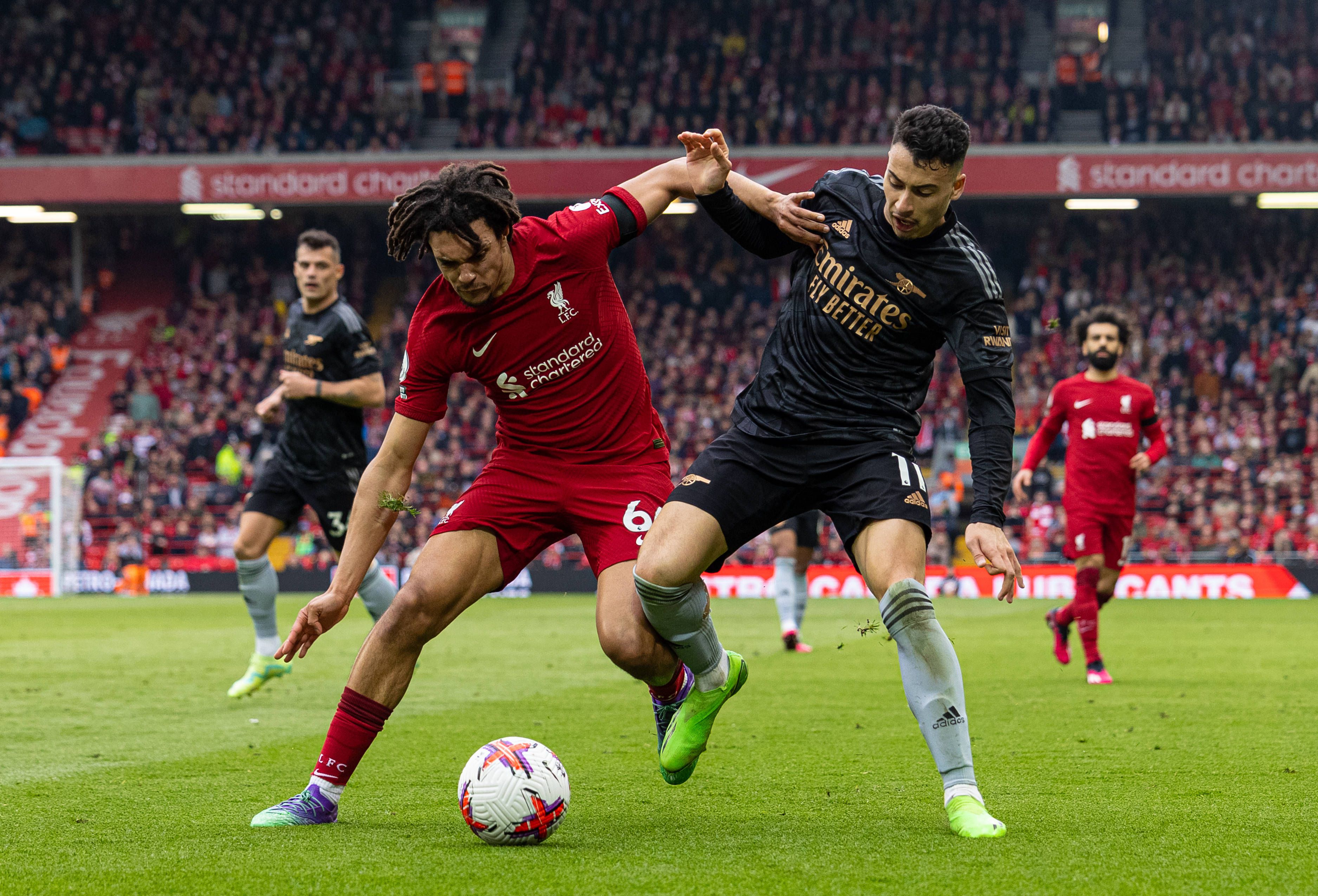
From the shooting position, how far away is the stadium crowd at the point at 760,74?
102 feet

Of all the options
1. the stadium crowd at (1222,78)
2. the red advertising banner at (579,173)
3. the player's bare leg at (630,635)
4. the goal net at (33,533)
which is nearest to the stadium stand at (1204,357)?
the stadium crowd at (1222,78)

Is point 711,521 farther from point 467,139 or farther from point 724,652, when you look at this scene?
point 467,139

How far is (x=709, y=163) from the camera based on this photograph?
5344 mm

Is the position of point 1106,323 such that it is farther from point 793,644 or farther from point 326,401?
point 326,401

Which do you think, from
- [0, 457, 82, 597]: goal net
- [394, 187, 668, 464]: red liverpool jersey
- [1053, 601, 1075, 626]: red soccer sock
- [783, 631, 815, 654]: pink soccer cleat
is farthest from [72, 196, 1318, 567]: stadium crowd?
[394, 187, 668, 464]: red liverpool jersey

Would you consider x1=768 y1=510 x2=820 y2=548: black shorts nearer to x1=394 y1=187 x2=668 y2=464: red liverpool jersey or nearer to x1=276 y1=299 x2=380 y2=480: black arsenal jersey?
x1=276 y1=299 x2=380 y2=480: black arsenal jersey

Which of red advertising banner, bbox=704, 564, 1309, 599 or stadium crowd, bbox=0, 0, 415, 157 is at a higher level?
stadium crowd, bbox=0, 0, 415, 157

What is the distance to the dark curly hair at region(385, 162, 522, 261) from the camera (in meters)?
4.97

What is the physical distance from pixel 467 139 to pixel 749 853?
2848 centimetres

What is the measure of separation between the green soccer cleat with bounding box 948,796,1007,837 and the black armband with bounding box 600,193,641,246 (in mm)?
2415

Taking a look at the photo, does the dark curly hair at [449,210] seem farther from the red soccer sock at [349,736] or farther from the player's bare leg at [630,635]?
the red soccer sock at [349,736]

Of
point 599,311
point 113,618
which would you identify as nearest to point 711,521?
point 599,311

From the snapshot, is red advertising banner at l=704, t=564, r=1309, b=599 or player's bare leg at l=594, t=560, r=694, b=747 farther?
red advertising banner at l=704, t=564, r=1309, b=599

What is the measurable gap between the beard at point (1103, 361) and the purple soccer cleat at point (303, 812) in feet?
23.8
